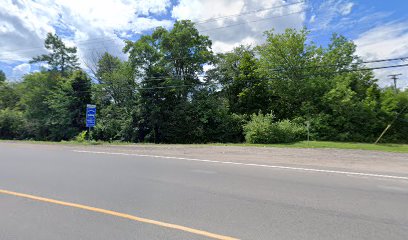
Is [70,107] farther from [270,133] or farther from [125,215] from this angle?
[125,215]

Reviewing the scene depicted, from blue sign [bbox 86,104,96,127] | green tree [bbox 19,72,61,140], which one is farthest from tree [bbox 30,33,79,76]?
blue sign [bbox 86,104,96,127]

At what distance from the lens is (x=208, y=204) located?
4898mm

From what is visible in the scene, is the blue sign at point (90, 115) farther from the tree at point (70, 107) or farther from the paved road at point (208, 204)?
the tree at point (70, 107)

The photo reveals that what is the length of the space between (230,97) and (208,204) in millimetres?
23645

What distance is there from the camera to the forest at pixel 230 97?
21.9 m

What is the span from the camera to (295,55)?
24.9m

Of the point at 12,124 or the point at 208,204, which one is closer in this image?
the point at 208,204

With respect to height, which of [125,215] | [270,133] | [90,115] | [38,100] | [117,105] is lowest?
[125,215]

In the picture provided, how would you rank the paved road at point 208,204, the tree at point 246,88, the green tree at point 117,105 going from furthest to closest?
the green tree at point 117,105 < the tree at point 246,88 < the paved road at point 208,204

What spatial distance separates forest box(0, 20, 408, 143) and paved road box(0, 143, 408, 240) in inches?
493

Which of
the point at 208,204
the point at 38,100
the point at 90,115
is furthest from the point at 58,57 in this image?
the point at 208,204

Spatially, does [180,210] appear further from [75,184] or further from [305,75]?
[305,75]

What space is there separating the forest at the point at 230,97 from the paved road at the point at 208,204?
41.1 ft

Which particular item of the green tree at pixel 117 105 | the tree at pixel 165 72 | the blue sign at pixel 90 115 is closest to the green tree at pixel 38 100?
the green tree at pixel 117 105
